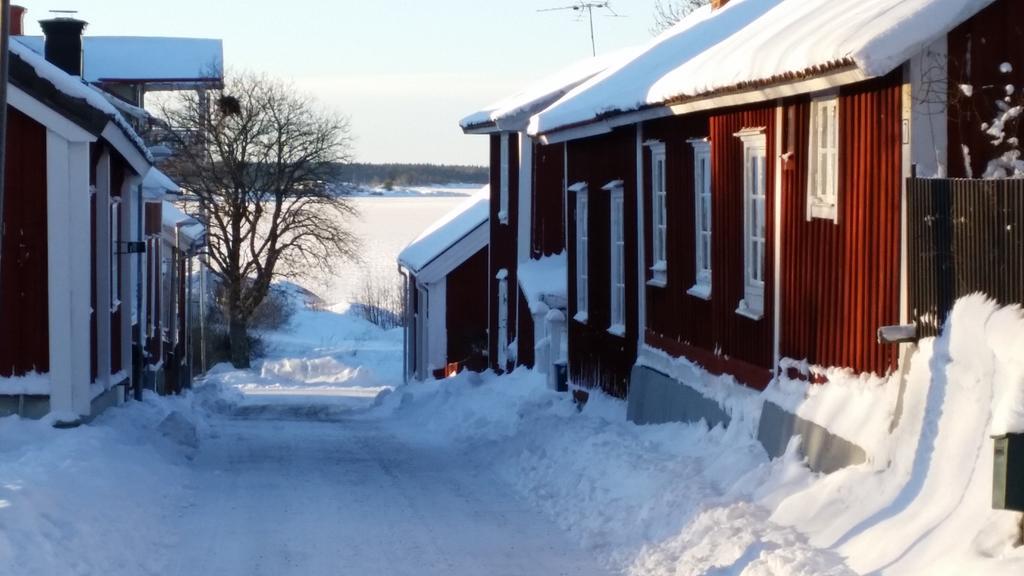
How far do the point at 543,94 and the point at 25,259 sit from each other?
12334mm

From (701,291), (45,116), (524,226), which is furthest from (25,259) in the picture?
(524,226)

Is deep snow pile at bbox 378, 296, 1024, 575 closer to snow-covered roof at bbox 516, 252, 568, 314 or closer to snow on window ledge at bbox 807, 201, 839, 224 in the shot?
snow on window ledge at bbox 807, 201, 839, 224

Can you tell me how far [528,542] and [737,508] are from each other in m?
1.73

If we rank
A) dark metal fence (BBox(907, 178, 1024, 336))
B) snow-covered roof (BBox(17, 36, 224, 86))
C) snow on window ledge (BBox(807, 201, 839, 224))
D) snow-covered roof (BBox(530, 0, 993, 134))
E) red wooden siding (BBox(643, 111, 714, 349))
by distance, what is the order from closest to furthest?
dark metal fence (BBox(907, 178, 1024, 336)) → snow-covered roof (BBox(530, 0, 993, 134)) → snow on window ledge (BBox(807, 201, 839, 224)) → red wooden siding (BBox(643, 111, 714, 349)) → snow-covered roof (BBox(17, 36, 224, 86))

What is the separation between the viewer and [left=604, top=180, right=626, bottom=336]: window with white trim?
1706cm

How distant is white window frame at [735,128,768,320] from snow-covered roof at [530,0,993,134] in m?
0.65

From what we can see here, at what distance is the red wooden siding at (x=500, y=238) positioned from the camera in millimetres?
26828

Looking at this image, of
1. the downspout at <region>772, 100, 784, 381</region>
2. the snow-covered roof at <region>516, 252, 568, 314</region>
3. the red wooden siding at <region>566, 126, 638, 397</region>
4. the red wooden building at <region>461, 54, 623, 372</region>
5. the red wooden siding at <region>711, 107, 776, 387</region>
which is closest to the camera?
the downspout at <region>772, 100, 784, 381</region>

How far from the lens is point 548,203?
24344 millimetres

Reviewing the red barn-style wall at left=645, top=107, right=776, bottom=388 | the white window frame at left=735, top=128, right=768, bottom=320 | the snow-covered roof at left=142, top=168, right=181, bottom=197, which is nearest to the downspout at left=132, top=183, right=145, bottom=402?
the snow-covered roof at left=142, top=168, right=181, bottom=197

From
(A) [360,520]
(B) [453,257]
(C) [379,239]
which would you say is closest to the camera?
(A) [360,520]

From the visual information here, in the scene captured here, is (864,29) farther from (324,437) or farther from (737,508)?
(324,437)

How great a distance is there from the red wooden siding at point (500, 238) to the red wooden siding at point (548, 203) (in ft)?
4.18

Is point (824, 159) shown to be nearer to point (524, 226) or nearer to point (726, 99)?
point (726, 99)
